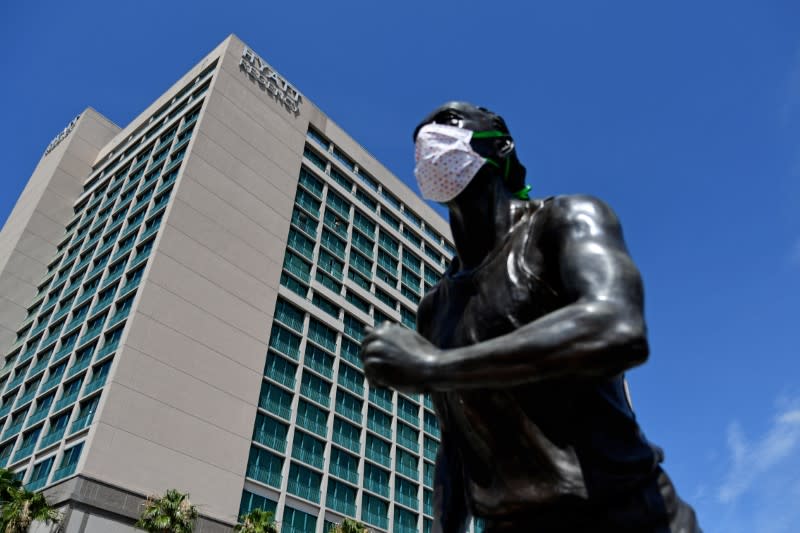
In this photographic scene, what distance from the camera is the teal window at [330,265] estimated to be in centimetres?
5909

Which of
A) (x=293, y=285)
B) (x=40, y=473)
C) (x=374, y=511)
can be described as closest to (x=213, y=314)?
(x=293, y=285)

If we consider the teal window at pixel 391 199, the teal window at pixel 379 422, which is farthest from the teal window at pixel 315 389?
the teal window at pixel 391 199

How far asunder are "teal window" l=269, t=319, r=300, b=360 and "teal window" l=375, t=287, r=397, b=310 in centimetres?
1383

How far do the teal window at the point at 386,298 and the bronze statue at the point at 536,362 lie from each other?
6279 cm

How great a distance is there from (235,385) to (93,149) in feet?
117

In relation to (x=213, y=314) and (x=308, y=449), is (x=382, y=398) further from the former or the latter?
(x=213, y=314)

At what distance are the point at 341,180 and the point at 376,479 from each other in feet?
96.2

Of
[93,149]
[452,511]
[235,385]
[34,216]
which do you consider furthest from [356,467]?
[452,511]

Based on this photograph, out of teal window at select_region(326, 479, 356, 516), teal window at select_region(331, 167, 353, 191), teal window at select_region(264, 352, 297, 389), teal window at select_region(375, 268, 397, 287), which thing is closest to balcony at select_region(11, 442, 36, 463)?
teal window at select_region(264, 352, 297, 389)

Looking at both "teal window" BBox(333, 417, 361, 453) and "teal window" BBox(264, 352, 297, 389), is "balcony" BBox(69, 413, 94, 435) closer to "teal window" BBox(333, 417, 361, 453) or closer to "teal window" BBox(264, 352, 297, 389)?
"teal window" BBox(264, 352, 297, 389)

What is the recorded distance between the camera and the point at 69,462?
3678 centimetres

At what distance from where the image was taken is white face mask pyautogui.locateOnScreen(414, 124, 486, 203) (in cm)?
196

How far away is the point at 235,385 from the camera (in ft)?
146

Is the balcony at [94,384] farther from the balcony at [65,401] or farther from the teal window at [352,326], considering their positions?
the teal window at [352,326]
